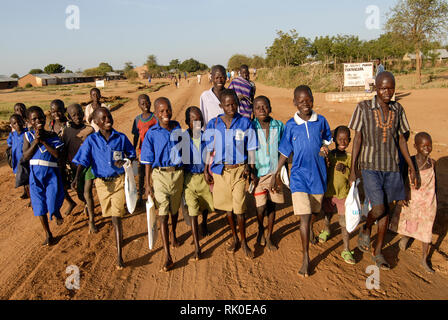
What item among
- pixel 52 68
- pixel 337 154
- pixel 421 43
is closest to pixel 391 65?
pixel 421 43

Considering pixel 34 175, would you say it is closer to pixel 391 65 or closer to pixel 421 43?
pixel 421 43

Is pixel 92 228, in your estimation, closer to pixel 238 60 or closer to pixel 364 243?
pixel 364 243

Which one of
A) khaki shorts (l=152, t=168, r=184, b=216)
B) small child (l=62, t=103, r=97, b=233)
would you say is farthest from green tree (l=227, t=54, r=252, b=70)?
khaki shorts (l=152, t=168, r=184, b=216)

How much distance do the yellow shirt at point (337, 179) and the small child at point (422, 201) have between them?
65 centimetres

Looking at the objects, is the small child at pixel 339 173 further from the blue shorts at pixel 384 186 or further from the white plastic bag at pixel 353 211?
the blue shorts at pixel 384 186

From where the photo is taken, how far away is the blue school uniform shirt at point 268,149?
3.77m

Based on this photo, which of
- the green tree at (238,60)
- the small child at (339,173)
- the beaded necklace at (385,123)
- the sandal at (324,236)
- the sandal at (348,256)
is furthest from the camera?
the green tree at (238,60)

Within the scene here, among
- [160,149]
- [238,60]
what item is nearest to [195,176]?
[160,149]

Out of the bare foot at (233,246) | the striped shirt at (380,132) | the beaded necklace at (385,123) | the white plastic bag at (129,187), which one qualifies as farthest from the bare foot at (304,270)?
the white plastic bag at (129,187)

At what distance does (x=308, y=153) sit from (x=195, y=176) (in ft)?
4.53

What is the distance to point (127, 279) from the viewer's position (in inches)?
134

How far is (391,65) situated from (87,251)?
1576 inches

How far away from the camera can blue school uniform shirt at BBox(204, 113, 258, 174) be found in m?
3.57
